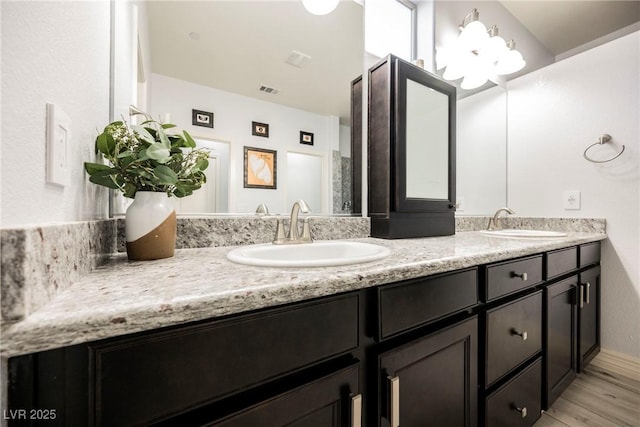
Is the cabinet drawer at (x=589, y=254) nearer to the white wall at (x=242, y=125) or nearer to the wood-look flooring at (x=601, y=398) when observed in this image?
the wood-look flooring at (x=601, y=398)

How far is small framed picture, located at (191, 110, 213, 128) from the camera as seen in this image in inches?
38.1

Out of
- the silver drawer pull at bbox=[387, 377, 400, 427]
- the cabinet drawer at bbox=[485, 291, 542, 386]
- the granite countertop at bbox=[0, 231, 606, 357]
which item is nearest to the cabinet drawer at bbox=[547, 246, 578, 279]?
the cabinet drawer at bbox=[485, 291, 542, 386]

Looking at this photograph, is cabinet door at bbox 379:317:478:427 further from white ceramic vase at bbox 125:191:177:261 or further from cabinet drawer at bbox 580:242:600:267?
cabinet drawer at bbox 580:242:600:267

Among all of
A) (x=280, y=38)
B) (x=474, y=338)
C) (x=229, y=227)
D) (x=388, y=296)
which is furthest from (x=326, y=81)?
(x=474, y=338)

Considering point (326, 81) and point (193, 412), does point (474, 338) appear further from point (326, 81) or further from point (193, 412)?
point (326, 81)

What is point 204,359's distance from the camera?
1.30 ft

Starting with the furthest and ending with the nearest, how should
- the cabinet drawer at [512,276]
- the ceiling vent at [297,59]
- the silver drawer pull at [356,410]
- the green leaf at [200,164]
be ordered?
the ceiling vent at [297,59] → the cabinet drawer at [512,276] → the green leaf at [200,164] → the silver drawer pull at [356,410]

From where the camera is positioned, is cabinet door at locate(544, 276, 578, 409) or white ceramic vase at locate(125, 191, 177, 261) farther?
cabinet door at locate(544, 276, 578, 409)

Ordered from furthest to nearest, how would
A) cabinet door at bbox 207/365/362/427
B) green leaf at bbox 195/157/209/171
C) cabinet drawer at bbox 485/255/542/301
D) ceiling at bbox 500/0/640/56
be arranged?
ceiling at bbox 500/0/640/56, cabinet drawer at bbox 485/255/542/301, green leaf at bbox 195/157/209/171, cabinet door at bbox 207/365/362/427

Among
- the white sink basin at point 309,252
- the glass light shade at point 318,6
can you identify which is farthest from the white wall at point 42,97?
the glass light shade at point 318,6

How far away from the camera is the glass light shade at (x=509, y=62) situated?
6.27 feet

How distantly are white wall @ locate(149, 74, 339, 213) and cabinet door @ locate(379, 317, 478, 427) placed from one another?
692mm

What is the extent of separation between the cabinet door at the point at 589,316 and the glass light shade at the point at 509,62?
55.5 inches

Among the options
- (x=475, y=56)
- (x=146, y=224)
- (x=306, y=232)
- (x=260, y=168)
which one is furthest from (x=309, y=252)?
(x=475, y=56)
